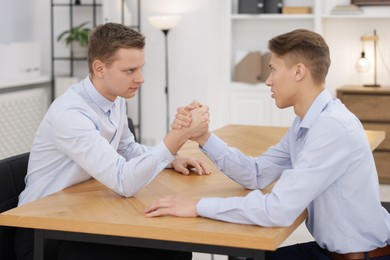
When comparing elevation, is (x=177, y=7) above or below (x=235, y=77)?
above

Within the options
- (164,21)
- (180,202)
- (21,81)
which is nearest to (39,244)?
(180,202)

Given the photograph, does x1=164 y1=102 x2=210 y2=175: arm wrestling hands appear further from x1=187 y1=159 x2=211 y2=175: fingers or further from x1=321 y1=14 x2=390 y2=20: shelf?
x1=321 y1=14 x2=390 y2=20: shelf

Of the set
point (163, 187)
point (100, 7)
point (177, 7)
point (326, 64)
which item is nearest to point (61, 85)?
point (100, 7)

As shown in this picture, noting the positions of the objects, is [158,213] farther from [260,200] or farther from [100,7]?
[100,7]

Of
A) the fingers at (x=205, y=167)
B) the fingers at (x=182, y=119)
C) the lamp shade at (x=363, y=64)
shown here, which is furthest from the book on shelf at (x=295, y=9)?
the fingers at (x=182, y=119)

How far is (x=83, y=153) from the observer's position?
2572 mm

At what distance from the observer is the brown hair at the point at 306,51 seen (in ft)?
7.79

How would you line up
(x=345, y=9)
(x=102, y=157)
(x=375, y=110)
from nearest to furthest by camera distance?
(x=102, y=157)
(x=375, y=110)
(x=345, y=9)

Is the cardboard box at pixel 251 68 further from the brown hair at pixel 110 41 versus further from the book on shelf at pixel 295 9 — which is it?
the brown hair at pixel 110 41

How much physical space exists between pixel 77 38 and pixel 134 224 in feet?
14.3

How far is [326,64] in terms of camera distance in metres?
2.40

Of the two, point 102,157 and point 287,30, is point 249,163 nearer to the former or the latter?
point 102,157

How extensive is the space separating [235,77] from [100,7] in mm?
1336

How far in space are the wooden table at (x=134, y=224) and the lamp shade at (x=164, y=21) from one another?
3733 mm
